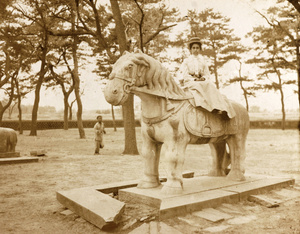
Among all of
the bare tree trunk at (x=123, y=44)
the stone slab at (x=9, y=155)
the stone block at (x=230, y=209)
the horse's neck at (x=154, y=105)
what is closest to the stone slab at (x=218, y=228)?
the stone block at (x=230, y=209)

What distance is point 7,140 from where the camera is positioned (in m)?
9.59

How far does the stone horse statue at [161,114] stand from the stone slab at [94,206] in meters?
0.73

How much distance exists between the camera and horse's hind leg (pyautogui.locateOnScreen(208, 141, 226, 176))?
5.49m

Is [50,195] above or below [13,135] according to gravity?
below

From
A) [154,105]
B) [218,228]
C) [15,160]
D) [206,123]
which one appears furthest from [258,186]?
[15,160]

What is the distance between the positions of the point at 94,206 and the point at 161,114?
1475 mm

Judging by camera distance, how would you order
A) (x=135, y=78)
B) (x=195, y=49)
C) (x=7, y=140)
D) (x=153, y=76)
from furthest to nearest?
(x=7, y=140) → (x=195, y=49) → (x=153, y=76) → (x=135, y=78)

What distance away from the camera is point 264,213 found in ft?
12.8

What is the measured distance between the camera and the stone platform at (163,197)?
340cm

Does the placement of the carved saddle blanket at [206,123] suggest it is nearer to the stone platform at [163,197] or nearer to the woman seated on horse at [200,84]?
the woman seated on horse at [200,84]

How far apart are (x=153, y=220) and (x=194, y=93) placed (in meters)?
1.93

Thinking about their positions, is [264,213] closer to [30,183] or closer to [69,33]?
[30,183]

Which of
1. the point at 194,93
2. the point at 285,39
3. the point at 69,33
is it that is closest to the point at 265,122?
the point at 285,39

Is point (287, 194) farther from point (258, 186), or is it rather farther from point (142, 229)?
point (142, 229)
